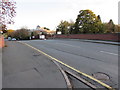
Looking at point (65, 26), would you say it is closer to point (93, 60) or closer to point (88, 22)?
point (88, 22)

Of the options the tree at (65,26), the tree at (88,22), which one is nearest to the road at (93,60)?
the tree at (88,22)

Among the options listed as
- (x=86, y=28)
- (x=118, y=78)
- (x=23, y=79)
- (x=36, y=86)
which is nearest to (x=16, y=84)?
(x=23, y=79)

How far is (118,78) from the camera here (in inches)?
165

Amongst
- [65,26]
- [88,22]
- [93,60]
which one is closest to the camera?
[93,60]

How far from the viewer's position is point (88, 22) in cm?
3681

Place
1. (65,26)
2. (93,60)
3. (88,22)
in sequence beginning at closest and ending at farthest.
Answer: (93,60) → (88,22) → (65,26)

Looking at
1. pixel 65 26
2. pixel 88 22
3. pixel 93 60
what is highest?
pixel 65 26

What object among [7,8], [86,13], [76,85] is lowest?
[76,85]

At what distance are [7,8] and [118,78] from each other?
7372 mm

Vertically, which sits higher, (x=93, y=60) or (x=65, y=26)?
(x=65, y=26)

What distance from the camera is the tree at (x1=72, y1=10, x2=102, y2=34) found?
35.6m

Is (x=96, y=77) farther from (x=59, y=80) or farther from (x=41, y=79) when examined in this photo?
(x=41, y=79)

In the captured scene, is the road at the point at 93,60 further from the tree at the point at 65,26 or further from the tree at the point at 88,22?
the tree at the point at 65,26

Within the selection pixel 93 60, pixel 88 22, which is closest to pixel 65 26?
pixel 88 22
